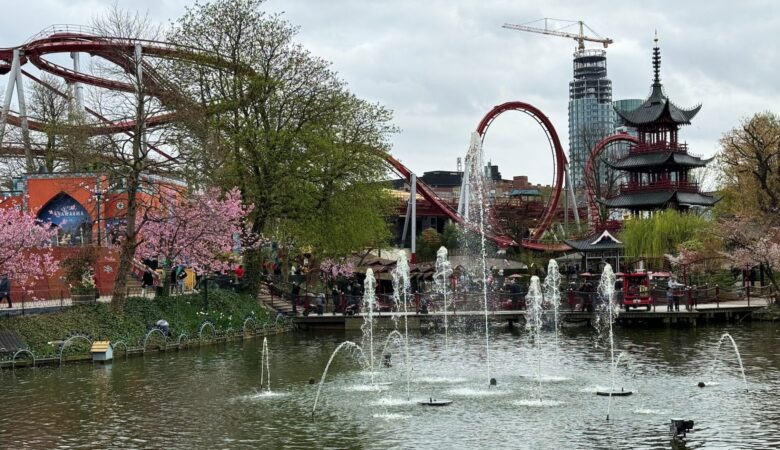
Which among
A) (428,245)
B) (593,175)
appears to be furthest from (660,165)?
(428,245)

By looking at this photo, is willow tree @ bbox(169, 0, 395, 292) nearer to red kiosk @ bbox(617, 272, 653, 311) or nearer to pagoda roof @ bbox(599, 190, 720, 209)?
red kiosk @ bbox(617, 272, 653, 311)

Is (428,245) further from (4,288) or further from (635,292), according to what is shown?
Result: (4,288)

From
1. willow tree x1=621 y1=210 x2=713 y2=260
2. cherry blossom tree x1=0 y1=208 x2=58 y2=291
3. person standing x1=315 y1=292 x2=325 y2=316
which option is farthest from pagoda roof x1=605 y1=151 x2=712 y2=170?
cherry blossom tree x1=0 y1=208 x2=58 y2=291

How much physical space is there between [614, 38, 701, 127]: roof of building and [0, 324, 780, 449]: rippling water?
122 feet

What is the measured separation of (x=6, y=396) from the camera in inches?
1031

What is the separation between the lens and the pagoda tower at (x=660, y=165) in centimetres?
A: 6888

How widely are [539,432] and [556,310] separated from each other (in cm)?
2594

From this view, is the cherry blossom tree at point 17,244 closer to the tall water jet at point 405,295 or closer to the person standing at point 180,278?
the person standing at point 180,278

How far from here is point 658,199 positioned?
6838cm

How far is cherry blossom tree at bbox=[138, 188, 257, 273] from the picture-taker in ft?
137

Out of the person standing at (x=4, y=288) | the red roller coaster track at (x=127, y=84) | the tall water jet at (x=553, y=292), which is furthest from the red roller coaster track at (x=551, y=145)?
the person standing at (x=4, y=288)

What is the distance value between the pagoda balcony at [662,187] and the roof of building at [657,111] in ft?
15.9

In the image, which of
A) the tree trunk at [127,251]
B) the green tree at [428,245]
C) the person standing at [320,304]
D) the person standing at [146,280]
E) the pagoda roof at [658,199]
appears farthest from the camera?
the green tree at [428,245]

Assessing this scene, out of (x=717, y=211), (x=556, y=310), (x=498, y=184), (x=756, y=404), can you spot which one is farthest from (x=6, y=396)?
(x=498, y=184)
